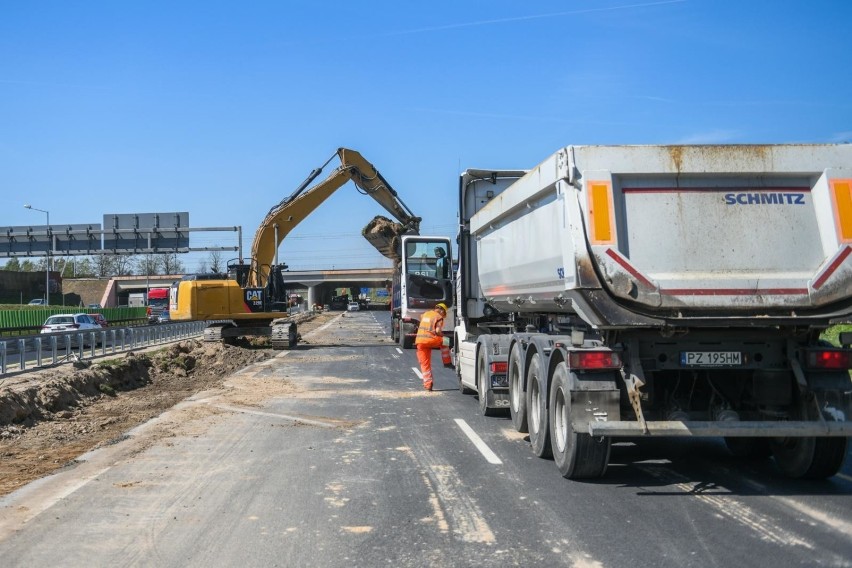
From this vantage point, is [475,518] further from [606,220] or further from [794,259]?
[794,259]

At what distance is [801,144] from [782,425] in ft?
8.31

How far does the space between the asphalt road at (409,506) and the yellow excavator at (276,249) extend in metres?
17.0

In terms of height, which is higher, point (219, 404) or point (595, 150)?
point (595, 150)

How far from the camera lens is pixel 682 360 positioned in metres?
7.59

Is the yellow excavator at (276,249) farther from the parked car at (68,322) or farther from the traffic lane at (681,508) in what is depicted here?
the traffic lane at (681,508)

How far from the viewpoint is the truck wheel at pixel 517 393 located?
1003cm

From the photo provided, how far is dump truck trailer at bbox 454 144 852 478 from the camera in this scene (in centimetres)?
730

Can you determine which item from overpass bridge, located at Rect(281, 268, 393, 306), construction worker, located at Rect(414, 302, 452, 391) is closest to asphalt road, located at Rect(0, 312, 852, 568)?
construction worker, located at Rect(414, 302, 452, 391)

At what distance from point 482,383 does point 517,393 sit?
1.89 meters

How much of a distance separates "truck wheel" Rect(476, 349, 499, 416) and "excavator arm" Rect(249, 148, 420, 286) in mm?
16215

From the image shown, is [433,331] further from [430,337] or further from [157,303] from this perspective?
[157,303]

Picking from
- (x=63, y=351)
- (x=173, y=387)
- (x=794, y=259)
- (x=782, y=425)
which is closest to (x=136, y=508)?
(x=782, y=425)

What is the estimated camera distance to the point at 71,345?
2178 cm

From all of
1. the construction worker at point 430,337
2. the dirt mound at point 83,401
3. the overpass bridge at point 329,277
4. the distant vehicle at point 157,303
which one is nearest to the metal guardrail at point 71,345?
the dirt mound at point 83,401
